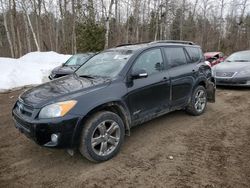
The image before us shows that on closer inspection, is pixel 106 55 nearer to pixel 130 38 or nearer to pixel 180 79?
pixel 180 79

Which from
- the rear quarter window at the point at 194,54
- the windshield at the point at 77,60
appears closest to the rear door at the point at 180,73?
the rear quarter window at the point at 194,54

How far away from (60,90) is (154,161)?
1805 millimetres

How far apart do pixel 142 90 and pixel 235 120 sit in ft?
8.55

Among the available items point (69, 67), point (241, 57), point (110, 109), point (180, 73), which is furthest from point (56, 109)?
point (241, 57)

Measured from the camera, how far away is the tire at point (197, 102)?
533cm

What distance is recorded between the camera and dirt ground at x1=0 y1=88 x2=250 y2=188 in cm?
306

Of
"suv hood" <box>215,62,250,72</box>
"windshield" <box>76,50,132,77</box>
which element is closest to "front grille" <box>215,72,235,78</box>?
"suv hood" <box>215,62,250,72</box>

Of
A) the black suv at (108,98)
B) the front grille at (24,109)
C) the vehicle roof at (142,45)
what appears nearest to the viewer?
the black suv at (108,98)

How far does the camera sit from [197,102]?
5.49 metres

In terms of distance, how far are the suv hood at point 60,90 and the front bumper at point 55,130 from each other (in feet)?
0.93

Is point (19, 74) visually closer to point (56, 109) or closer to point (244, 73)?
point (56, 109)

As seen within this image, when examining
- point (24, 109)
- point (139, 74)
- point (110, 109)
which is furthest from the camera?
point (139, 74)

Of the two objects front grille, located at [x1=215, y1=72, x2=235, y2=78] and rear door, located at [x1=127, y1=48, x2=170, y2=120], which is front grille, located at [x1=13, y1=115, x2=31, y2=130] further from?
front grille, located at [x1=215, y1=72, x2=235, y2=78]

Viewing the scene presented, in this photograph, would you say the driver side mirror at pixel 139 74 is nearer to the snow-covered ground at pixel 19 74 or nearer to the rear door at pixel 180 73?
the rear door at pixel 180 73
